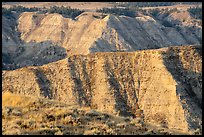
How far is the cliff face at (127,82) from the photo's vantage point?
55.2m

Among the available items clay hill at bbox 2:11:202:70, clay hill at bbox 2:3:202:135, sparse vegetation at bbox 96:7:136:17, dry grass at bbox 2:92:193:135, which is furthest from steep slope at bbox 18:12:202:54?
dry grass at bbox 2:92:193:135

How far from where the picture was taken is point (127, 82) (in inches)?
2327

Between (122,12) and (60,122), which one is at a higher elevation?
(122,12)

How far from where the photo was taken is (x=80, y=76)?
60.2m

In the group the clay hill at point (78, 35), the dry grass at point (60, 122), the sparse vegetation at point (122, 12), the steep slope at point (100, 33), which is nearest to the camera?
the dry grass at point (60, 122)

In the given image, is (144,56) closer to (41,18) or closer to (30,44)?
(30,44)

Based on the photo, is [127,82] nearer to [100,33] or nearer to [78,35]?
[100,33]

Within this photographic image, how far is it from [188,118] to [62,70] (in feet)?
50.6

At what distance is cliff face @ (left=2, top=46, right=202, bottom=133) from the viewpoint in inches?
2172

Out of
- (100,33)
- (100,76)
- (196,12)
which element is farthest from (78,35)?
(100,76)

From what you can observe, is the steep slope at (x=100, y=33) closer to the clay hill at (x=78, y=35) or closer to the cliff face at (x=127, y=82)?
the clay hill at (x=78, y=35)

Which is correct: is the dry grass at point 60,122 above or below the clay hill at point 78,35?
below

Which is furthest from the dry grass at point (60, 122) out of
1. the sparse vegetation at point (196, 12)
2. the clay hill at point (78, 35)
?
the sparse vegetation at point (196, 12)

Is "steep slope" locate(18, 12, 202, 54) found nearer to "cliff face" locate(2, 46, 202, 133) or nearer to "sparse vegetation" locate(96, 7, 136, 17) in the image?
"sparse vegetation" locate(96, 7, 136, 17)
